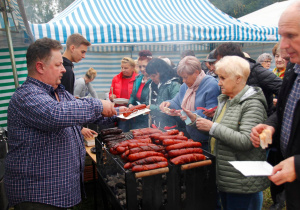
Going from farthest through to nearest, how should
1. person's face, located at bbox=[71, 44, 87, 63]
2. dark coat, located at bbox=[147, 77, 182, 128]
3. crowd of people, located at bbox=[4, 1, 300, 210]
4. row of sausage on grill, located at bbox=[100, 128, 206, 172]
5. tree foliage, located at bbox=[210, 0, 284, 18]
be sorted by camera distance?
tree foliage, located at bbox=[210, 0, 284, 18], dark coat, located at bbox=[147, 77, 182, 128], person's face, located at bbox=[71, 44, 87, 63], row of sausage on grill, located at bbox=[100, 128, 206, 172], crowd of people, located at bbox=[4, 1, 300, 210]

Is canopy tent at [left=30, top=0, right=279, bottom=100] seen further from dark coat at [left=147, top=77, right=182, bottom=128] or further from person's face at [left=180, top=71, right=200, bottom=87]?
person's face at [left=180, top=71, right=200, bottom=87]

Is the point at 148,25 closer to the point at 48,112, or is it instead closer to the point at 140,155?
the point at 140,155

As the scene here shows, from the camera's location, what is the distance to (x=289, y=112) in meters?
1.87

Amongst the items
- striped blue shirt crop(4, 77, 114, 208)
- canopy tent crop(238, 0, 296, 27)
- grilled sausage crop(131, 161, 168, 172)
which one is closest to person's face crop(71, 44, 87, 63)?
striped blue shirt crop(4, 77, 114, 208)

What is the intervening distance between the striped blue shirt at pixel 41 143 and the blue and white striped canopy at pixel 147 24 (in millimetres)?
4591

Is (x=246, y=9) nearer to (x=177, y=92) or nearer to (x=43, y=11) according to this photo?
(x=177, y=92)

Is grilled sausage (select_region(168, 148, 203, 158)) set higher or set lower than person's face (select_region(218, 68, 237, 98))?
lower

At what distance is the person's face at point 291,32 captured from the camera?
1568 mm

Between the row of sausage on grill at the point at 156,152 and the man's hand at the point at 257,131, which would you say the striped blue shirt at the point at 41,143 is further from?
the man's hand at the point at 257,131

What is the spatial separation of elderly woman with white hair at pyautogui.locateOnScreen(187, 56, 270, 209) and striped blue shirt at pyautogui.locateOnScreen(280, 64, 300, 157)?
1.29 ft

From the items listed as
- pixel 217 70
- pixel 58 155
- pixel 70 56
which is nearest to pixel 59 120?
pixel 58 155

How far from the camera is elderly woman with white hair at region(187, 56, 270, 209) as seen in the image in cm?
236

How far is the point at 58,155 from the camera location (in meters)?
2.13

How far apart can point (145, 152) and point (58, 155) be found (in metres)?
0.81
